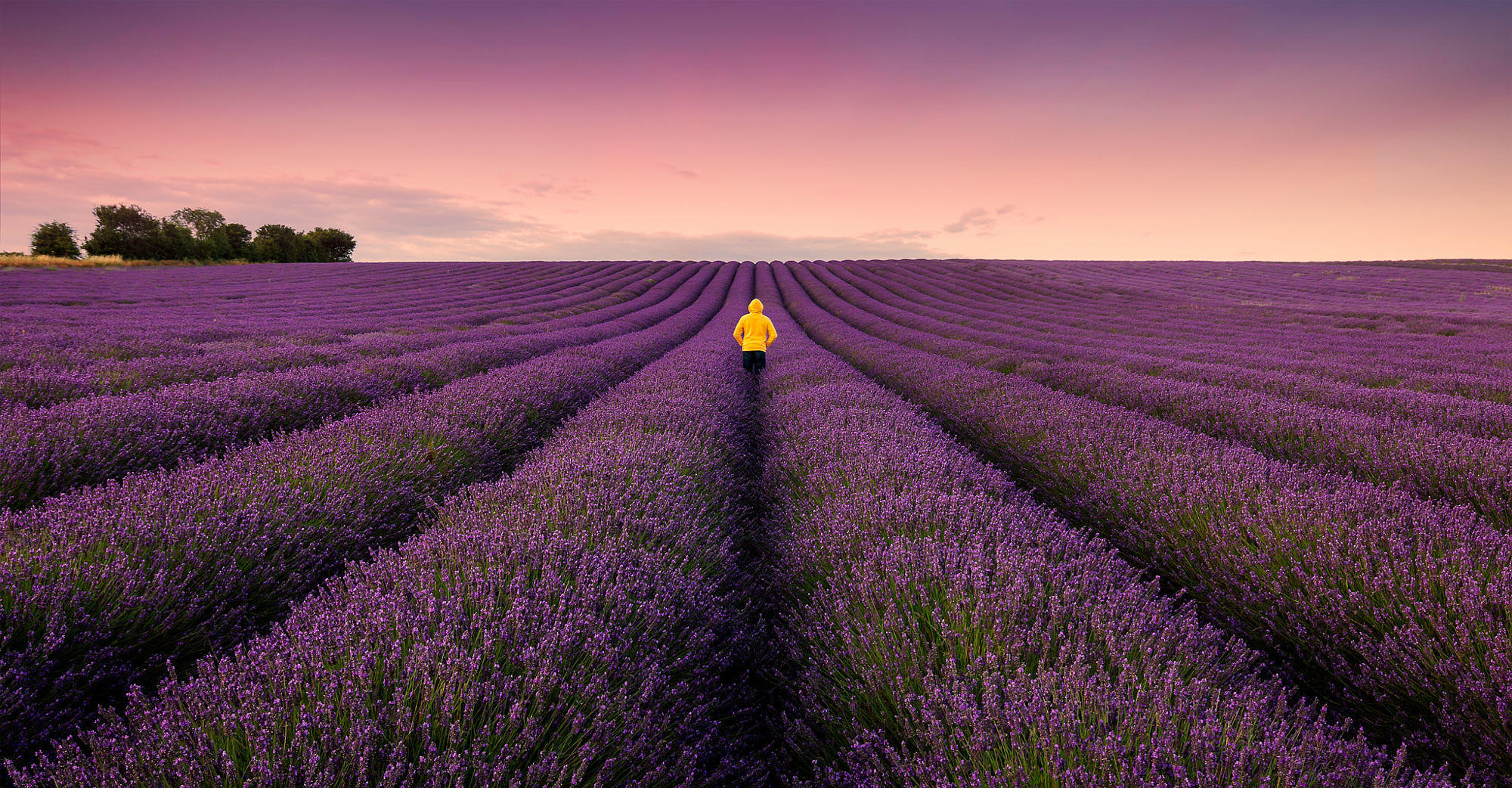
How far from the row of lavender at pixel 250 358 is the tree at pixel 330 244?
36.3 m

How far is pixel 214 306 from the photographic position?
1317cm

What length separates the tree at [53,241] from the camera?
1266 inches

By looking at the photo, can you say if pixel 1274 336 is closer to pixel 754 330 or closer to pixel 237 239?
pixel 754 330

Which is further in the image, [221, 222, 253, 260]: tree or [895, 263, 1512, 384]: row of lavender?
[221, 222, 253, 260]: tree

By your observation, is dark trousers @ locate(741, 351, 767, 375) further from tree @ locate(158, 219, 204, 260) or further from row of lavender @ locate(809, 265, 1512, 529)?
tree @ locate(158, 219, 204, 260)

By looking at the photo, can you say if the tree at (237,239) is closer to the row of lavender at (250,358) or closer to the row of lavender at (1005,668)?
the row of lavender at (250,358)

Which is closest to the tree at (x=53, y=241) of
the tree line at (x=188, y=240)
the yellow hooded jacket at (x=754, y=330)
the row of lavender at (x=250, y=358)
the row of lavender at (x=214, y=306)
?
the tree line at (x=188, y=240)

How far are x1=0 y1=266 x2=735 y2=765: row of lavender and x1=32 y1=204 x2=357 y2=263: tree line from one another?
146ft

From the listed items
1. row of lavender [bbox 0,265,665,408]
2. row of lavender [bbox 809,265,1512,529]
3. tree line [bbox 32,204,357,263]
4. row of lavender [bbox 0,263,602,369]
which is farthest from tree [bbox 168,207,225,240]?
row of lavender [bbox 809,265,1512,529]

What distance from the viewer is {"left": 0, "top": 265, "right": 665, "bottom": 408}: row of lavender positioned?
3928mm

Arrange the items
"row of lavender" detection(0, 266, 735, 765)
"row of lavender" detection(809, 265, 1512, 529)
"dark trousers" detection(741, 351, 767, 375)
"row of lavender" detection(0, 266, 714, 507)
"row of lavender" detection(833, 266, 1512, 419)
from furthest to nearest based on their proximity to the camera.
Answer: "dark trousers" detection(741, 351, 767, 375)
"row of lavender" detection(833, 266, 1512, 419)
"row of lavender" detection(809, 265, 1512, 529)
"row of lavender" detection(0, 266, 714, 507)
"row of lavender" detection(0, 266, 735, 765)

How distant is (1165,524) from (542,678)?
284cm

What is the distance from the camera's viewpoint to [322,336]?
7648 millimetres

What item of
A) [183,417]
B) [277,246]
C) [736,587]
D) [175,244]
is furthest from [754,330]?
[277,246]
